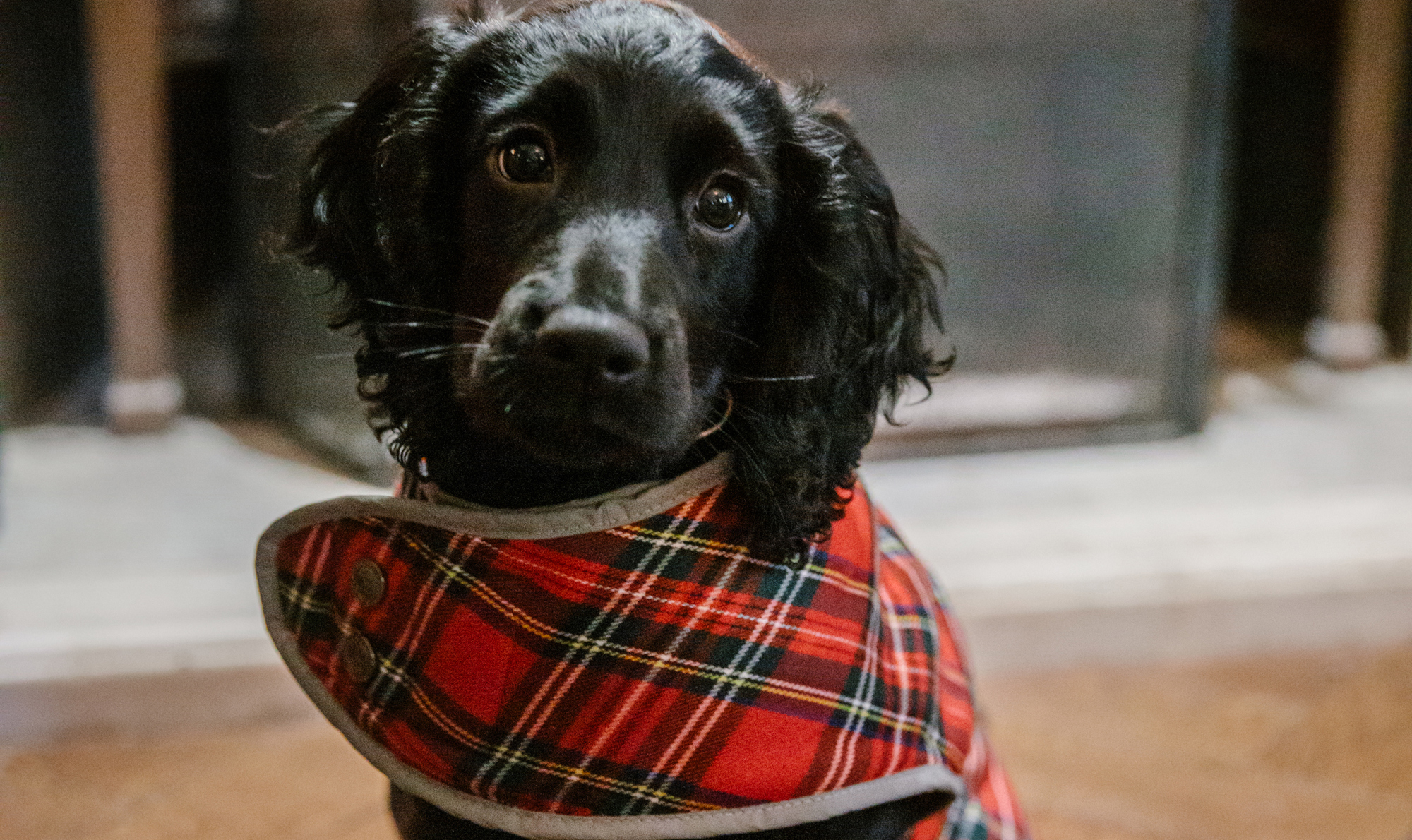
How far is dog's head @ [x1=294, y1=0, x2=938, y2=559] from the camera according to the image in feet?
2.69

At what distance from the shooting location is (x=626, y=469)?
88 cm

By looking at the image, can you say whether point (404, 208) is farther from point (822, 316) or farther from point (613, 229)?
point (822, 316)

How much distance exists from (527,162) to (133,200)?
142 cm

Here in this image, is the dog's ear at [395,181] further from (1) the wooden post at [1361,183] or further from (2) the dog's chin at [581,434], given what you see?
(1) the wooden post at [1361,183]

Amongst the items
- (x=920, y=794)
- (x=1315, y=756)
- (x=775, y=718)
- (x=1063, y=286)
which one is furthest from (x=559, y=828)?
(x=1063, y=286)

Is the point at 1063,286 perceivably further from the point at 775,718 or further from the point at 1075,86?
the point at 775,718

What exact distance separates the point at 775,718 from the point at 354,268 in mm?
462

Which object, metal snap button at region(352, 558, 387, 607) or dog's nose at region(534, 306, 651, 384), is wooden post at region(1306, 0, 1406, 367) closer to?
dog's nose at region(534, 306, 651, 384)

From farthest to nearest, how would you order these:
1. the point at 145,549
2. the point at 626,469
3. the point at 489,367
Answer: the point at 145,549 → the point at 626,469 → the point at 489,367

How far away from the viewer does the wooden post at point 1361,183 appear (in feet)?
7.35

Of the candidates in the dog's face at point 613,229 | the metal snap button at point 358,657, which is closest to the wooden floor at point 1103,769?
the metal snap button at point 358,657

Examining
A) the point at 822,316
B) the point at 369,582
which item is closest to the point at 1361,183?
the point at 822,316

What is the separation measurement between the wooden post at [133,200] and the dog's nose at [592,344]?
1.54 m

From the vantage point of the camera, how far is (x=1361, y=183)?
7.68 feet
